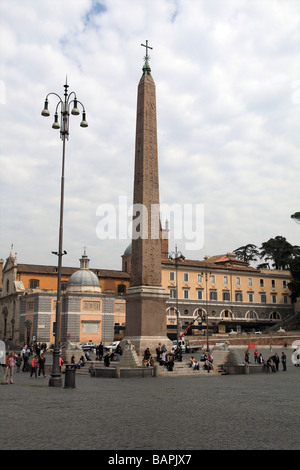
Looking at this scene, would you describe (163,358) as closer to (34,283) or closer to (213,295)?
(213,295)

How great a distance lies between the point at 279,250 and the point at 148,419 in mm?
75381

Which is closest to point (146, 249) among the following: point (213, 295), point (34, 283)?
point (213, 295)

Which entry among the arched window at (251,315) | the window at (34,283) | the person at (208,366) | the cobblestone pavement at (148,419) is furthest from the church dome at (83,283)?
the cobblestone pavement at (148,419)

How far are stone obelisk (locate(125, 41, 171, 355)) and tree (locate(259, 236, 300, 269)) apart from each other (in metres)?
60.1

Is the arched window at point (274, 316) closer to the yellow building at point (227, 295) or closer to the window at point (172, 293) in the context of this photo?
the yellow building at point (227, 295)

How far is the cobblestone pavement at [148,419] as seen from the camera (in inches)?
271

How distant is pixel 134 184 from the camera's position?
23.5 m

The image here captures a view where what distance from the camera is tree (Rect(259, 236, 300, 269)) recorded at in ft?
263

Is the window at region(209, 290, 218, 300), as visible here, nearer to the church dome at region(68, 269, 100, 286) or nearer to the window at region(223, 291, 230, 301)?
the window at region(223, 291, 230, 301)

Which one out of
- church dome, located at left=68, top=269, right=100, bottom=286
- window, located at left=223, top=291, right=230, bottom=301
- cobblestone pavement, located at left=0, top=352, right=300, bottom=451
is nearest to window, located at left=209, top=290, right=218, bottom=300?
window, located at left=223, top=291, right=230, bottom=301

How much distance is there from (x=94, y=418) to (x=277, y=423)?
322cm

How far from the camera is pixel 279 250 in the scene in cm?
8144
